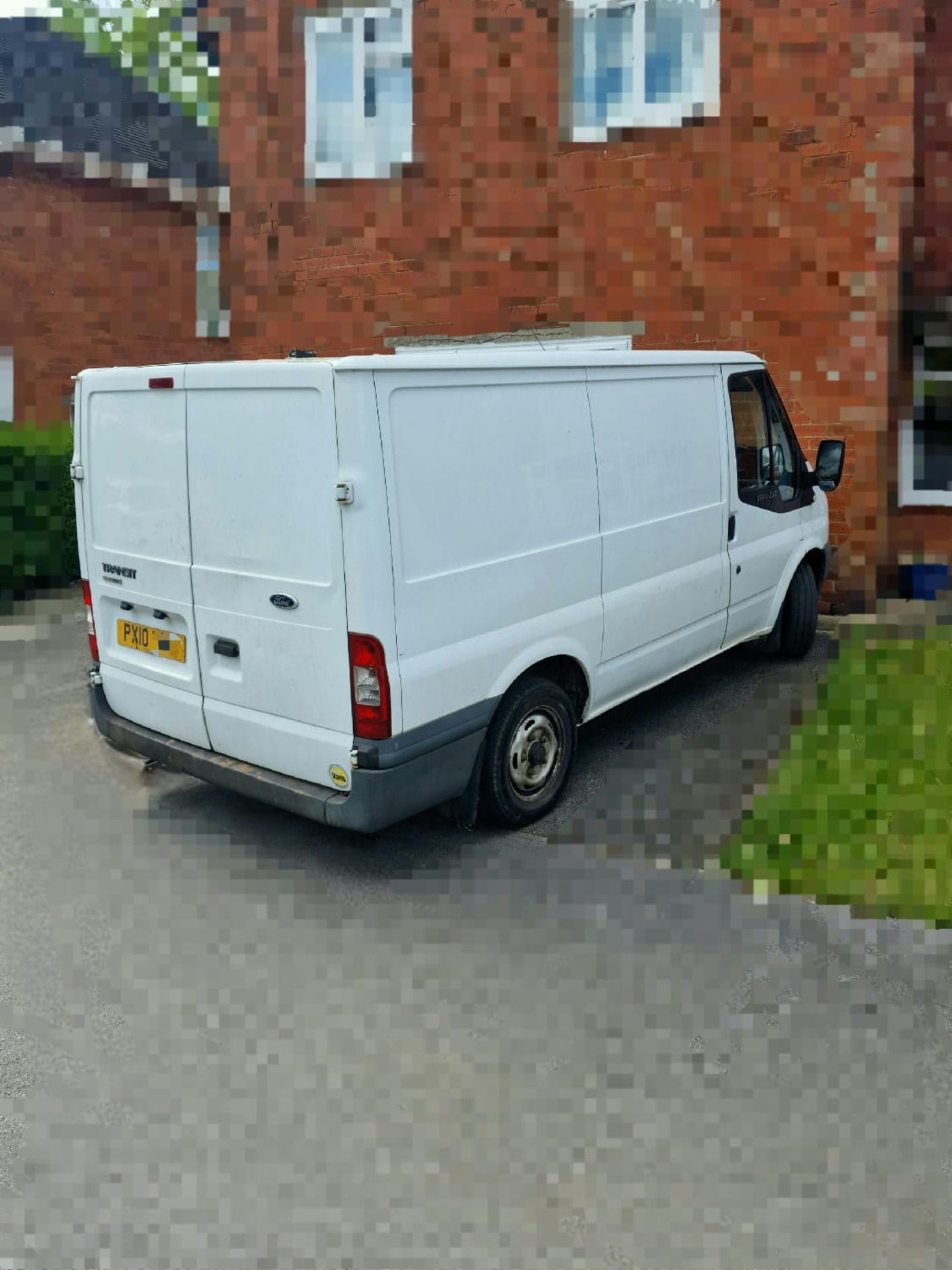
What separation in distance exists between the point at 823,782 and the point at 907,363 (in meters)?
6.05

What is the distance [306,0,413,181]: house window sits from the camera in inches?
451

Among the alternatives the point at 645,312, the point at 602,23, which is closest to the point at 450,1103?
the point at 645,312

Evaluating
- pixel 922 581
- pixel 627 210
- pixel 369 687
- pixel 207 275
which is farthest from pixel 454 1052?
pixel 207 275

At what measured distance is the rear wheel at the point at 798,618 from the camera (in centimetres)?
851

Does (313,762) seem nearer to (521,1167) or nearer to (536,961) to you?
(536,961)

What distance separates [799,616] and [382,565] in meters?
4.72

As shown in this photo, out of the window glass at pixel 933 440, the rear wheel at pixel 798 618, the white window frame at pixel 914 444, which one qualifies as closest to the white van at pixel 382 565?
the rear wheel at pixel 798 618

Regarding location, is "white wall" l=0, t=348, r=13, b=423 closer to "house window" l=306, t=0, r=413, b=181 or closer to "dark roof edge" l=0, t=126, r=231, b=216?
"dark roof edge" l=0, t=126, r=231, b=216

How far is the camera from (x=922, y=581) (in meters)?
10.5

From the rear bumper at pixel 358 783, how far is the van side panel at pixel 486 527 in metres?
0.22

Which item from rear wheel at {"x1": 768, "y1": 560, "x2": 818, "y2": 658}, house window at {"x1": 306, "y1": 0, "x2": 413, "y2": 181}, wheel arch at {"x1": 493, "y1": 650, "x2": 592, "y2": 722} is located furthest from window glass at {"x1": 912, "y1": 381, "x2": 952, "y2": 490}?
wheel arch at {"x1": 493, "y1": 650, "x2": 592, "y2": 722}

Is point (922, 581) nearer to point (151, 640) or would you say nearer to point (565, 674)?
point (565, 674)

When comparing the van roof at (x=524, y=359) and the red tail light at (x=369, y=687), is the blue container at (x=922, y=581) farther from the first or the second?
the red tail light at (x=369, y=687)

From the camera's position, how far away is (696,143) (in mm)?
10469
